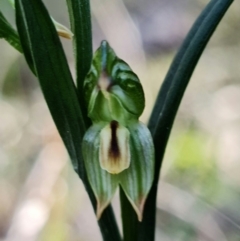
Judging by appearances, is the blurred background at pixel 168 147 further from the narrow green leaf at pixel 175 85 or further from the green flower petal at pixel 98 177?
the green flower petal at pixel 98 177

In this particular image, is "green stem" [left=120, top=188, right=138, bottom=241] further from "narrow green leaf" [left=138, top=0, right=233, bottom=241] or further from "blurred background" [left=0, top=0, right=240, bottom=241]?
"blurred background" [left=0, top=0, right=240, bottom=241]

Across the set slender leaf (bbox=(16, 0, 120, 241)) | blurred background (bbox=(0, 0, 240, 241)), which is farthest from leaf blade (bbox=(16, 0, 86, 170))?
blurred background (bbox=(0, 0, 240, 241))

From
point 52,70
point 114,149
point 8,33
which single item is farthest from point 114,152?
point 8,33

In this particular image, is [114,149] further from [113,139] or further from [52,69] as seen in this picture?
[52,69]

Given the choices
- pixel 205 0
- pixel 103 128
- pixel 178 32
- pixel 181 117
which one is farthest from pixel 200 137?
pixel 103 128

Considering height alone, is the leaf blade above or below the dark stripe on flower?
above

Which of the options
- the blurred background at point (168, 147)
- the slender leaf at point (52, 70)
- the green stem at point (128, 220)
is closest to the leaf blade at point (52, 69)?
the slender leaf at point (52, 70)

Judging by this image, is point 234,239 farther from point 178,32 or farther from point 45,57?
point 45,57
